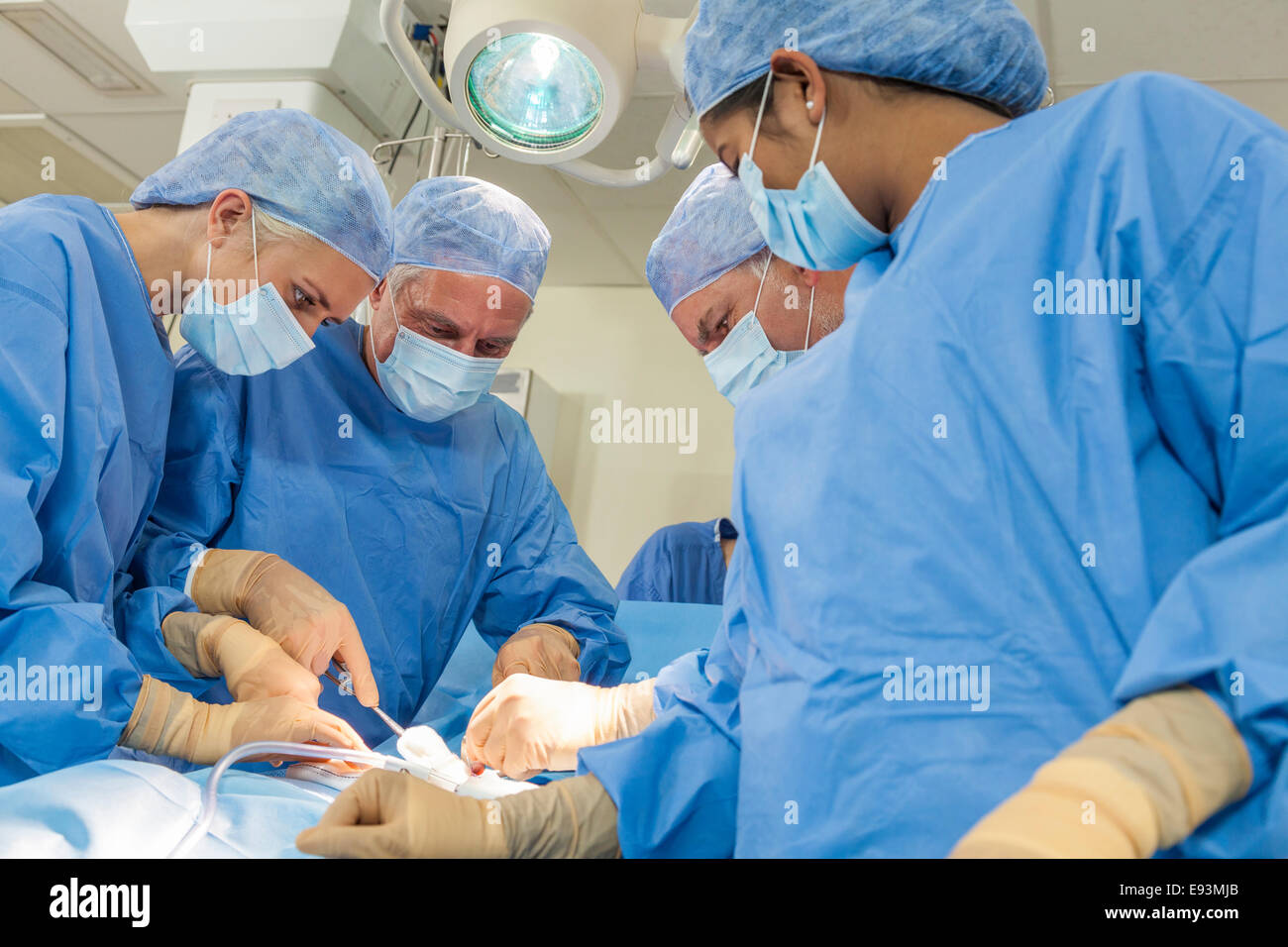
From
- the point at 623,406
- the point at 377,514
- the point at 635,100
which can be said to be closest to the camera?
the point at 377,514

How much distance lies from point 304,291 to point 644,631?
1.02 metres

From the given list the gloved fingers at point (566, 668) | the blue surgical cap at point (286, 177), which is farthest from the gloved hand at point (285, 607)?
the blue surgical cap at point (286, 177)

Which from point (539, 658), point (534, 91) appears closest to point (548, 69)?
point (534, 91)

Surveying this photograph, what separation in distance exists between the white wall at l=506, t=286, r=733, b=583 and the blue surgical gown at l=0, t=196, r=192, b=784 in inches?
112

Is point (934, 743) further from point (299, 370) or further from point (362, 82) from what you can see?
point (362, 82)

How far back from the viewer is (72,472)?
1322 mm

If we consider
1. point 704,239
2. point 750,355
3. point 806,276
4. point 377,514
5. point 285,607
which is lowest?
point 285,607

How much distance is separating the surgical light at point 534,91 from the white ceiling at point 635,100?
1.18 metres

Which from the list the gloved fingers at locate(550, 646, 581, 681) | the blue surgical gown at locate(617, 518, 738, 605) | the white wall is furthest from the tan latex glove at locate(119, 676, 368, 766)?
the white wall

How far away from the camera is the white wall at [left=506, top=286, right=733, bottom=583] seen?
14.2 ft

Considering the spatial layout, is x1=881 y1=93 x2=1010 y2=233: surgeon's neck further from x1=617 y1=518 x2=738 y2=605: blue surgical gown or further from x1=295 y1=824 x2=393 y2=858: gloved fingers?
x1=617 y1=518 x2=738 y2=605: blue surgical gown

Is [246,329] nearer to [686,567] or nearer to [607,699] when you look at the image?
[607,699]

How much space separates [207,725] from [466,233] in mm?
1035
